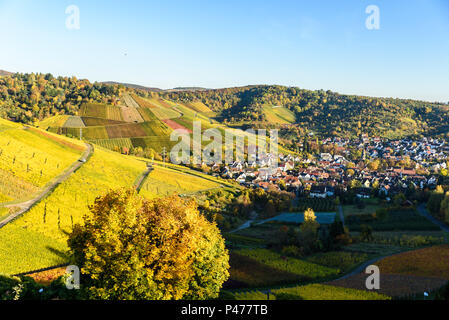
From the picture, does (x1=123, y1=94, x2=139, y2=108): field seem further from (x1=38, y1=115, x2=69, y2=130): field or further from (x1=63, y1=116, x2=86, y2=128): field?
(x1=38, y1=115, x2=69, y2=130): field

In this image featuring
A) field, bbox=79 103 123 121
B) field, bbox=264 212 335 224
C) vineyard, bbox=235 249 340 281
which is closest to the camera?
vineyard, bbox=235 249 340 281

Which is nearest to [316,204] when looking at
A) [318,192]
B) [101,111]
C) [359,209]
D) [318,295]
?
[359,209]

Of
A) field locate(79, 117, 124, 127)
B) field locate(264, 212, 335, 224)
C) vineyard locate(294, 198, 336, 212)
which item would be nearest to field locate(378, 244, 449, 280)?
field locate(264, 212, 335, 224)

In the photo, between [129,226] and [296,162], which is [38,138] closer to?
Result: [129,226]

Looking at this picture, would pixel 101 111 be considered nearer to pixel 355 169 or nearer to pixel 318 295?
pixel 355 169

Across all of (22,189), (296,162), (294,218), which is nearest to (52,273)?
(22,189)

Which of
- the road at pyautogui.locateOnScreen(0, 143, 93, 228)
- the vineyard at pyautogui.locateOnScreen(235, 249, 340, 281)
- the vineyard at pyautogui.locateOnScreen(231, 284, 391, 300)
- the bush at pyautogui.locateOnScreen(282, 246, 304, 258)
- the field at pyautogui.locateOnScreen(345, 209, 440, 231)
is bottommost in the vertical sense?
the field at pyautogui.locateOnScreen(345, 209, 440, 231)

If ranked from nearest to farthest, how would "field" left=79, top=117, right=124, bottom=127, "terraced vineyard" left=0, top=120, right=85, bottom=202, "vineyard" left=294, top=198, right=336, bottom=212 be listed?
"terraced vineyard" left=0, top=120, right=85, bottom=202 → "vineyard" left=294, top=198, right=336, bottom=212 → "field" left=79, top=117, right=124, bottom=127
